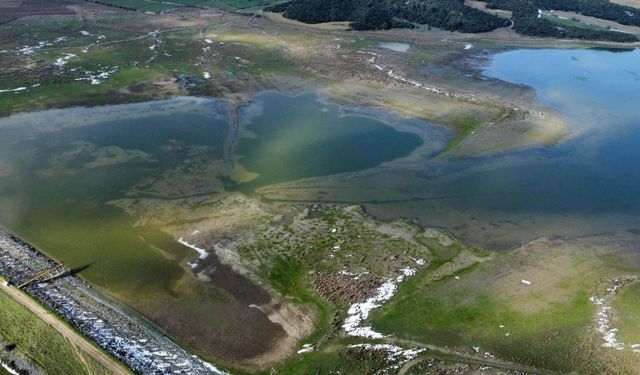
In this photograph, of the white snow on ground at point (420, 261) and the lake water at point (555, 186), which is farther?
the lake water at point (555, 186)

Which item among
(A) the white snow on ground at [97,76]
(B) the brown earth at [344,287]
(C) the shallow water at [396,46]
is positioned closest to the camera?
(B) the brown earth at [344,287]

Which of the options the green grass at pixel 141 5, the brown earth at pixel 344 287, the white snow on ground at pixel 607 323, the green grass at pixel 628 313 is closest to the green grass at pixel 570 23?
the green grass at pixel 141 5

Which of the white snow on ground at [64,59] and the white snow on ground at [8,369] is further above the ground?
the white snow on ground at [64,59]

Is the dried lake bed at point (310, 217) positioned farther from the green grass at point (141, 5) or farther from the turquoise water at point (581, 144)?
the green grass at point (141, 5)

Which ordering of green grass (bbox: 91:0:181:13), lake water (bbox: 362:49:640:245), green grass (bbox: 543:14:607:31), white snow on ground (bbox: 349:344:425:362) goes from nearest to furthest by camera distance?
white snow on ground (bbox: 349:344:425:362)
lake water (bbox: 362:49:640:245)
green grass (bbox: 543:14:607:31)
green grass (bbox: 91:0:181:13)

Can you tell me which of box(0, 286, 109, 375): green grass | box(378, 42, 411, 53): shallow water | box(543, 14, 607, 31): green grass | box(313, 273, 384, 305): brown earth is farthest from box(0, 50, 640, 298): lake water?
box(543, 14, 607, 31): green grass

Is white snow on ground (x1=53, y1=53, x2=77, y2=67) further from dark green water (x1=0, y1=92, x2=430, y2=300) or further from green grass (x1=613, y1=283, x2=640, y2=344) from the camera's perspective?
green grass (x1=613, y1=283, x2=640, y2=344)

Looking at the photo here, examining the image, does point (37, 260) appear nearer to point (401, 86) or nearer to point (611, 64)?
point (401, 86)
